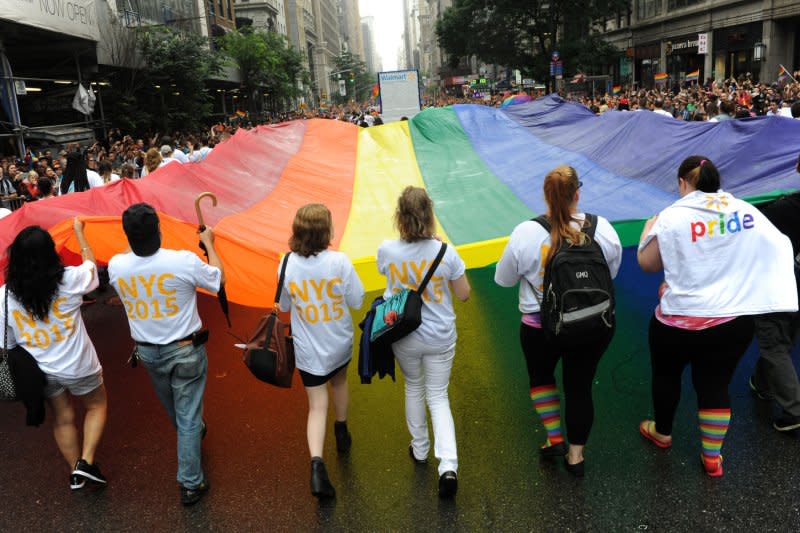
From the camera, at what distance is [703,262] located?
11.4 feet

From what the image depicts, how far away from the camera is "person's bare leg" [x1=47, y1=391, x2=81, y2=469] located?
4.09m

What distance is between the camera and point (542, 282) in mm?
3576

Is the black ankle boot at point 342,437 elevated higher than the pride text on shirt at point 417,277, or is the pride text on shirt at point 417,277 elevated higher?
the pride text on shirt at point 417,277

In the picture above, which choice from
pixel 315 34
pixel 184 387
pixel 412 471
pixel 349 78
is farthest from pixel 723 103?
pixel 315 34

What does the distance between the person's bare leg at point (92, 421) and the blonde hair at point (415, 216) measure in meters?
2.42

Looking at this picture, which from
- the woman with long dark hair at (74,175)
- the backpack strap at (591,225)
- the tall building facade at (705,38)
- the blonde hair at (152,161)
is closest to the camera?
A: the backpack strap at (591,225)

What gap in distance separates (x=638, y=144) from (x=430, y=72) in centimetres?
15791

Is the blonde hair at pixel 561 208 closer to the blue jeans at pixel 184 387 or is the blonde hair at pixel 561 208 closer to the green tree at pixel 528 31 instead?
the blue jeans at pixel 184 387

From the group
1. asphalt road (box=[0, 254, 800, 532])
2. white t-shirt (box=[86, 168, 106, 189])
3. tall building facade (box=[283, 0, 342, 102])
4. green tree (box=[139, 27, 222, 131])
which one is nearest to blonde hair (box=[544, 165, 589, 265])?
asphalt road (box=[0, 254, 800, 532])

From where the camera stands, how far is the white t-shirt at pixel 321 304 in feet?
12.0

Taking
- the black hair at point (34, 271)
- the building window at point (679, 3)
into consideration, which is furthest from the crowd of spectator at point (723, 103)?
the building window at point (679, 3)

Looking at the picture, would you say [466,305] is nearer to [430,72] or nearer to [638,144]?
[638,144]

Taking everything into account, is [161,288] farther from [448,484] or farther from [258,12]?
[258,12]

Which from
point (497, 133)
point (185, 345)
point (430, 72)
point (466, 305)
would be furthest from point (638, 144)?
point (430, 72)
